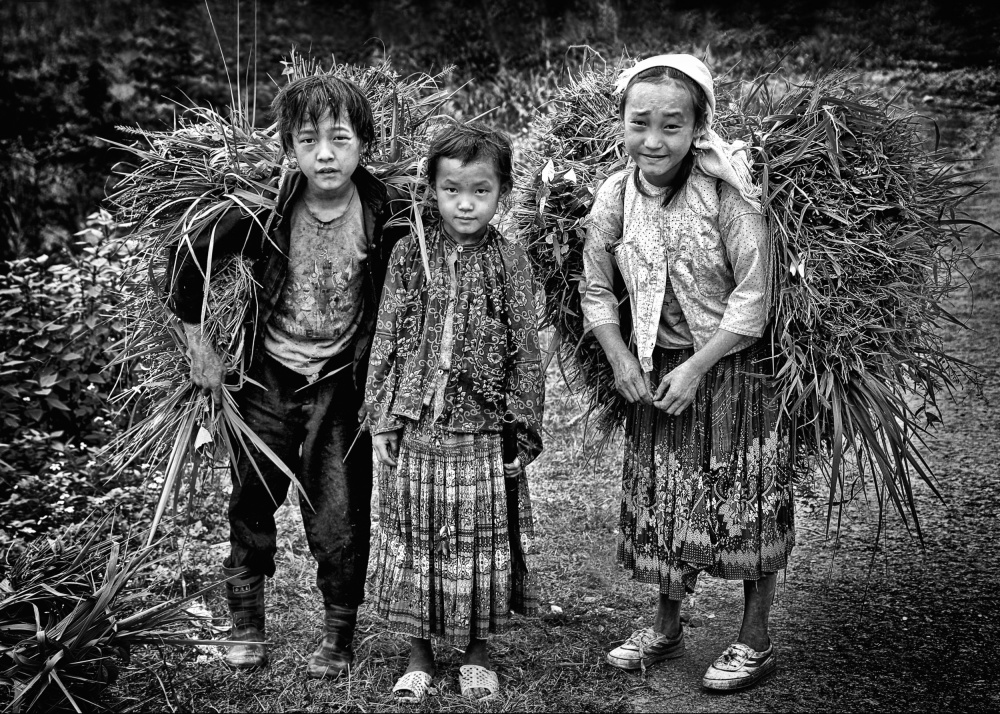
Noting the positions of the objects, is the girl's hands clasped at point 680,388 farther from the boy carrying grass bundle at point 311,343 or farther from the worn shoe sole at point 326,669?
the worn shoe sole at point 326,669

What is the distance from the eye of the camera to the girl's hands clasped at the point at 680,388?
2.63 m

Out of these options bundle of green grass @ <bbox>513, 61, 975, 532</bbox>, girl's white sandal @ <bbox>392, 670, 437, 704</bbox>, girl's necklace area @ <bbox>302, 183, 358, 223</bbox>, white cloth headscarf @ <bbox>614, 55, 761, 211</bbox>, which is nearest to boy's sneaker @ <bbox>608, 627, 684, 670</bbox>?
girl's white sandal @ <bbox>392, 670, 437, 704</bbox>

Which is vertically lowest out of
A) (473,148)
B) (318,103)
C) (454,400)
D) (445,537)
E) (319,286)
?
(445,537)

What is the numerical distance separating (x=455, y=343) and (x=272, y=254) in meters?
0.66

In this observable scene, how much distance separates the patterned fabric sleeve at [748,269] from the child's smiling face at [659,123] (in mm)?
213

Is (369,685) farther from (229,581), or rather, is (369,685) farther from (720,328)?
(720,328)

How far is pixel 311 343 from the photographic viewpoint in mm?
2830

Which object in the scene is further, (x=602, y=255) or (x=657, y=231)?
(x=602, y=255)

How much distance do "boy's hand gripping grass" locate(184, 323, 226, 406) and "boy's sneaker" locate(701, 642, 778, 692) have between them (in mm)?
1744

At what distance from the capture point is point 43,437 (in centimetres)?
416

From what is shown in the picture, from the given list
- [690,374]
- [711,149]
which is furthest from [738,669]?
[711,149]

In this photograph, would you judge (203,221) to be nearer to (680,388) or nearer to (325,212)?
(325,212)

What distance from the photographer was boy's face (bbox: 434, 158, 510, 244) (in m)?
2.58

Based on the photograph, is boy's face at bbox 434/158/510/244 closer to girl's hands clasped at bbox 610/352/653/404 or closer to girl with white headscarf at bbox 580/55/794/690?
girl with white headscarf at bbox 580/55/794/690
